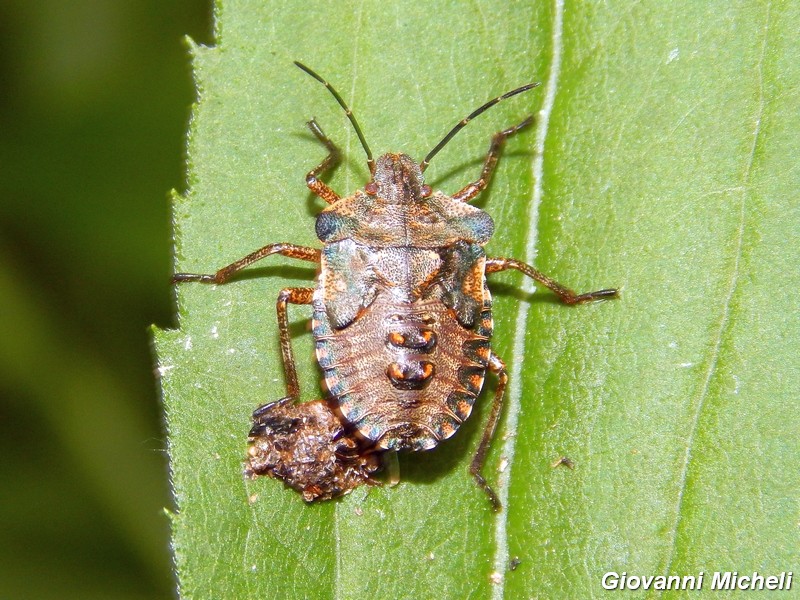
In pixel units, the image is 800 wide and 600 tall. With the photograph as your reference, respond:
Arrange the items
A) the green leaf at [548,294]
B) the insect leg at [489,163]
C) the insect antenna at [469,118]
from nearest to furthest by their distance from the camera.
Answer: the green leaf at [548,294] → the insect antenna at [469,118] → the insect leg at [489,163]

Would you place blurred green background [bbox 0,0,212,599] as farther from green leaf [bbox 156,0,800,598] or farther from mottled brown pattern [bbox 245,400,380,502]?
mottled brown pattern [bbox 245,400,380,502]

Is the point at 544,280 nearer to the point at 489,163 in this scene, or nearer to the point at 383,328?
the point at 489,163

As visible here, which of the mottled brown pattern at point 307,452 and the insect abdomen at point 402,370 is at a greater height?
A: the insect abdomen at point 402,370

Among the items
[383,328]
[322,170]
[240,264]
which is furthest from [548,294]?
[240,264]

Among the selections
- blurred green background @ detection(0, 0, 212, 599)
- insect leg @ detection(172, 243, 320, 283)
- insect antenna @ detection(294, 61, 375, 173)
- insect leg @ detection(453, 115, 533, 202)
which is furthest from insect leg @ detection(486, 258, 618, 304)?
blurred green background @ detection(0, 0, 212, 599)

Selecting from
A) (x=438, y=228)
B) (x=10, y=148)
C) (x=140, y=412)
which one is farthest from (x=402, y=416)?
(x=10, y=148)

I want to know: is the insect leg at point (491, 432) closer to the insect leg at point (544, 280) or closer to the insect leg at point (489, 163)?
the insect leg at point (544, 280)

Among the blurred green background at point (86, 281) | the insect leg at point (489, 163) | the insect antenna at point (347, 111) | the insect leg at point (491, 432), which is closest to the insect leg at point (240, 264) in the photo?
the insect antenna at point (347, 111)
